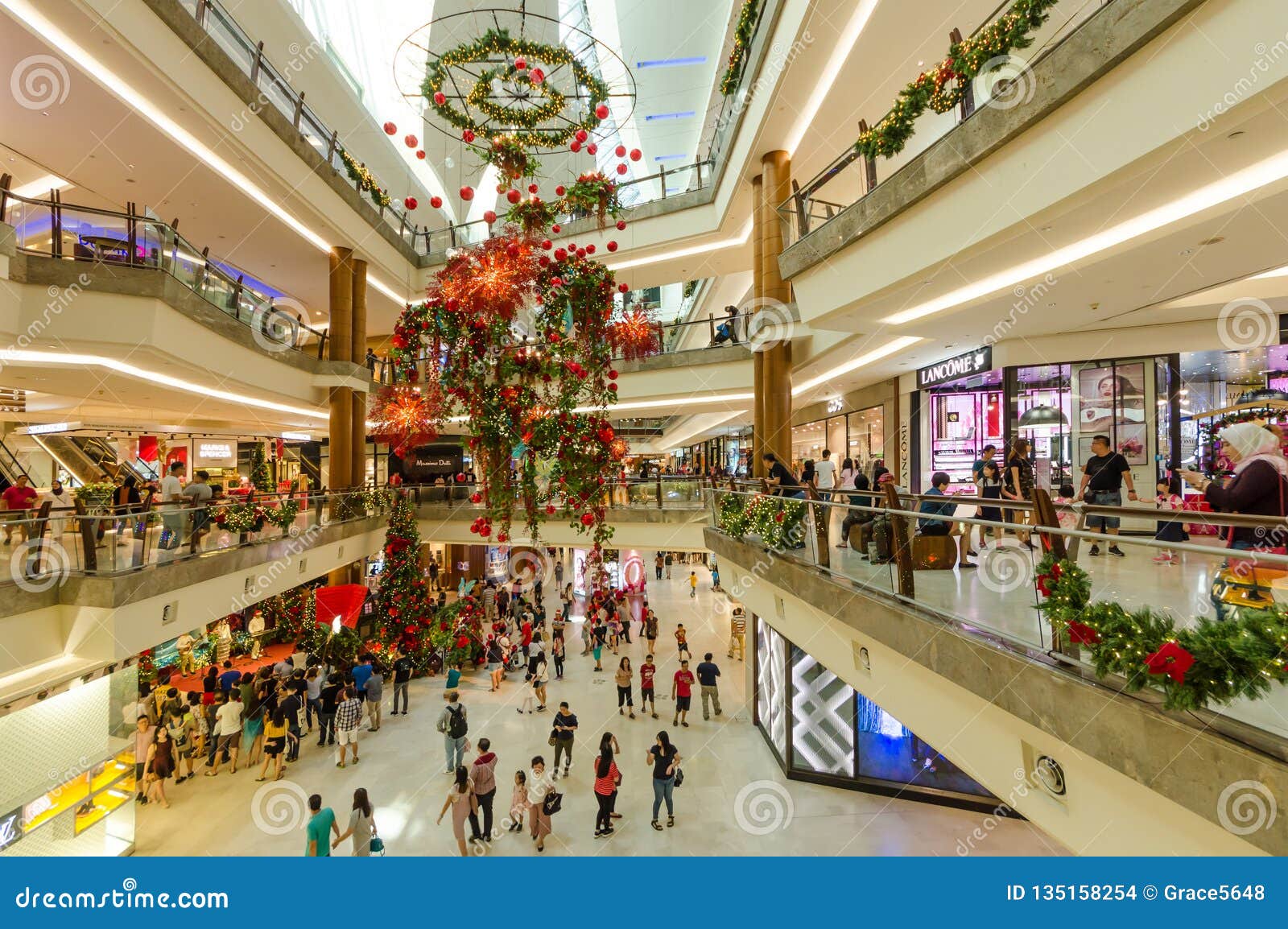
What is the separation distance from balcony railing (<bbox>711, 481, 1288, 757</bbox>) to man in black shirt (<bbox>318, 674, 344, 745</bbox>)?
346 inches

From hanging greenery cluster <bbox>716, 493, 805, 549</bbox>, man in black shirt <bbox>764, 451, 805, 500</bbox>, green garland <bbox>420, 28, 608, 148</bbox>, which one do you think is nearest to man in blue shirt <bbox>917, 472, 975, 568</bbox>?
hanging greenery cluster <bbox>716, 493, 805, 549</bbox>

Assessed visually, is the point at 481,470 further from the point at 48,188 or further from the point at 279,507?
the point at 48,188

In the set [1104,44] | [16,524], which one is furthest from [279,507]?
[1104,44]

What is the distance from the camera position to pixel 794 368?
11.4 m

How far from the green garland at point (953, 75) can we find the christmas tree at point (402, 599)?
10.9 meters

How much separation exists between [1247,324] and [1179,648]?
366 inches

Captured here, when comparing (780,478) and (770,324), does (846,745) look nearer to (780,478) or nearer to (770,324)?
(780,478)

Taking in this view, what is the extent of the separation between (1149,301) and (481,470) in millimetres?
7661

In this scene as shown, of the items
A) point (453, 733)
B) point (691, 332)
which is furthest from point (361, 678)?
point (691, 332)

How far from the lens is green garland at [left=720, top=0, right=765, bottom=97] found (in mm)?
8922
